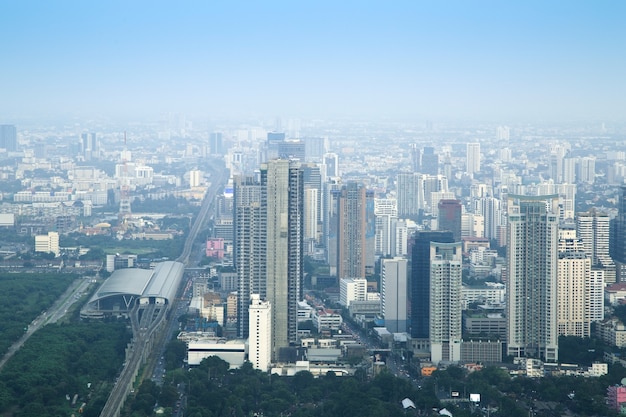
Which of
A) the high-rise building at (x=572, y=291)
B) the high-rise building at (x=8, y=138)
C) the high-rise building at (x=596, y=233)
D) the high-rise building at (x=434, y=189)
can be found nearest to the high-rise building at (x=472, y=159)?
the high-rise building at (x=434, y=189)

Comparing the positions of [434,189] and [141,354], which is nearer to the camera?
[141,354]

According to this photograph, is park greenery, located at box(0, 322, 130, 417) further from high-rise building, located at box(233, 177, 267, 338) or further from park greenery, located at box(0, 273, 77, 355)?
high-rise building, located at box(233, 177, 267, 338)

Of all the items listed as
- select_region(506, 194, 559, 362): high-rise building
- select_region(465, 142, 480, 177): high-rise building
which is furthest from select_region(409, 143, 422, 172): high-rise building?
select_region(506, 194, 559, 362): high-rise building

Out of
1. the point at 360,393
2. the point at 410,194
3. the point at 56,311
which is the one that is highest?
the point at 410,194

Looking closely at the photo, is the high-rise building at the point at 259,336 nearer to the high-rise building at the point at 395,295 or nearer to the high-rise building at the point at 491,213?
the high-rise building at the point at 395,295

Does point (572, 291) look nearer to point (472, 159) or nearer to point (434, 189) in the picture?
point (434, 189)

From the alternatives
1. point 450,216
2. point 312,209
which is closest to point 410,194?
point 312,209

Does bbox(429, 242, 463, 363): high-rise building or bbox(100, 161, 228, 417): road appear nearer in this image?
bbox(100, 161, 228, 417): road
